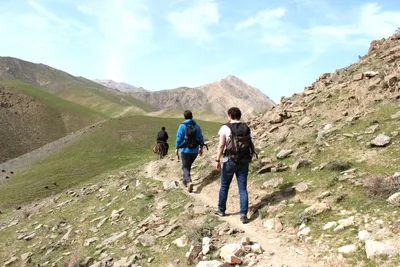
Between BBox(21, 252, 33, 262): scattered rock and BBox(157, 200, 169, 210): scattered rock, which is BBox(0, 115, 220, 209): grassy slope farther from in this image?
BBox(157, 200, 169, 210): scattered rock

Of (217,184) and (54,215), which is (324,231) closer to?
(217,184)

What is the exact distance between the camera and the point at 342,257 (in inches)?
223

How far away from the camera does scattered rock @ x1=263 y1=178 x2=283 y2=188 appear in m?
10.4

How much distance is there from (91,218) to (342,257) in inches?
459

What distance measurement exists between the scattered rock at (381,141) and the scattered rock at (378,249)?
17.4ft

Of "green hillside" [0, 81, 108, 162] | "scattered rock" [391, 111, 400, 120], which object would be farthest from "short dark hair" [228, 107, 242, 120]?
"green hillside" [0, 81, 108, 162]

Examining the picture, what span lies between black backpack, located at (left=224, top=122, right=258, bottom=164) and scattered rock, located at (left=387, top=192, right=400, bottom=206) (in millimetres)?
3480

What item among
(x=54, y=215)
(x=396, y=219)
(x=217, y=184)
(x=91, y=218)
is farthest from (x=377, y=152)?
(x=54, y=215)

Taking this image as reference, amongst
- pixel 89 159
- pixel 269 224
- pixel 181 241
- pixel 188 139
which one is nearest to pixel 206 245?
pixel 181 241

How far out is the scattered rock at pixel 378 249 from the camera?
5.29 m

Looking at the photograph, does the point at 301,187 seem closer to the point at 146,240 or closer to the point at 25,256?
the point at 146,240

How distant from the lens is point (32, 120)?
315ft

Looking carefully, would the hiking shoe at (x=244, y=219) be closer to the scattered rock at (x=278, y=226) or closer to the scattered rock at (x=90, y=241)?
the scattered rock at (x=278, y=226)

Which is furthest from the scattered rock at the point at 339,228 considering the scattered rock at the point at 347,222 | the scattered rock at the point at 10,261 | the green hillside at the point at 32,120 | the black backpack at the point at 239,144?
the green hillside at the point at 32,120
